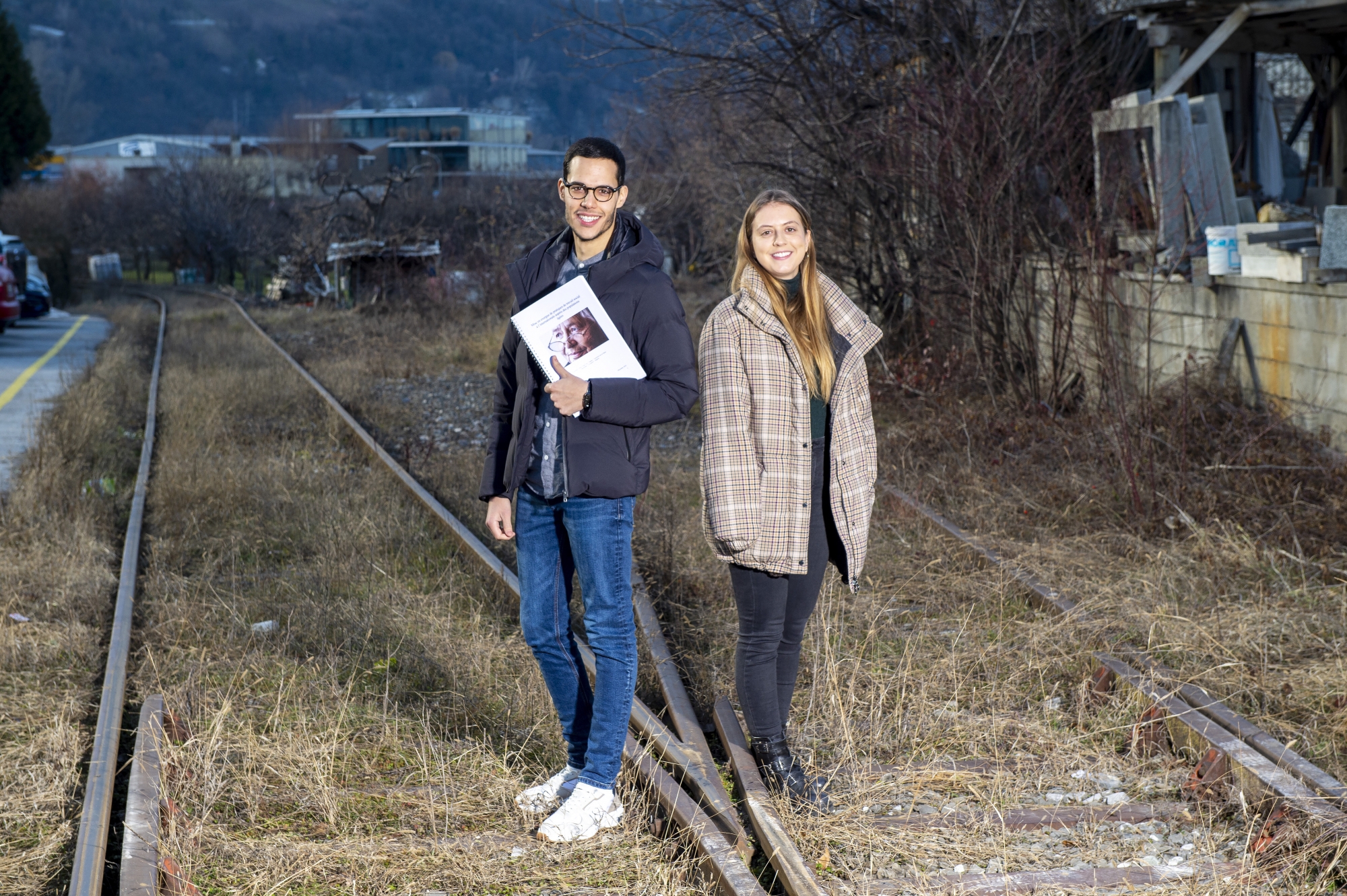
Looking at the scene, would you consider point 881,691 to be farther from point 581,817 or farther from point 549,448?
point 549,448

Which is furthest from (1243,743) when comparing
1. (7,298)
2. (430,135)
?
(430,135)

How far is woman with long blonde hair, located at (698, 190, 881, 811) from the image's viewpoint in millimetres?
3832

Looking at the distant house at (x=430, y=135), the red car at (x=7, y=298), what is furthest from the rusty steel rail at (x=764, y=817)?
the distant house at (x=430, y=135)

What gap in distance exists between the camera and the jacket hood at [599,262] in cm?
364

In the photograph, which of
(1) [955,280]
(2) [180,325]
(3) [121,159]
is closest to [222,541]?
(1) [955,280]

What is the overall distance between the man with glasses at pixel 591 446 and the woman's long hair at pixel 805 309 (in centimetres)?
30

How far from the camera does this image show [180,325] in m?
26.8

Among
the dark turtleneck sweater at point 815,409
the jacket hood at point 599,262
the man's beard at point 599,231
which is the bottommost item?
the dark turtleneck sweater at point 815,409

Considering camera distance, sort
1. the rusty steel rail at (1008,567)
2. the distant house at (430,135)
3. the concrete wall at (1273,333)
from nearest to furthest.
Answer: the rusty steel rail at (1008,567)
the concrete wall at (1273,333)
the distant house at (430,135)

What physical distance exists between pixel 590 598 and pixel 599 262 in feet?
3.21

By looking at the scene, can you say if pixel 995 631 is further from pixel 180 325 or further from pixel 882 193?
pixel 180 325

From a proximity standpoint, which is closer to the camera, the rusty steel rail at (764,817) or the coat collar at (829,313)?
the rusty steel rail at (764,817)

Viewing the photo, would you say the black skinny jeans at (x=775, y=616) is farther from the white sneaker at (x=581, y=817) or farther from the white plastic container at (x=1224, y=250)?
the white plastic container at (x=1224, y=250)

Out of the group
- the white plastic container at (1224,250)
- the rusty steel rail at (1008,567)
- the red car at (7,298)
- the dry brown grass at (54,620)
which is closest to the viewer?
the dry brown grass at (54,620)
